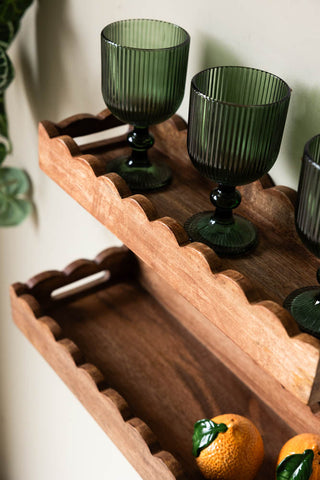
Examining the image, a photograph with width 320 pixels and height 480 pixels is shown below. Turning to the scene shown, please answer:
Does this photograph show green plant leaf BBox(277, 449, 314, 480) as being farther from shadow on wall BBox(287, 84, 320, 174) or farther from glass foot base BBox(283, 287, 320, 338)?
shadow on wall BBox(287, 84, 320, 174)

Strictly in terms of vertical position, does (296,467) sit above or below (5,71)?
below

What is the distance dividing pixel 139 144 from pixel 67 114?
453 mm

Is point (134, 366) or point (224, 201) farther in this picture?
point (134, 366)

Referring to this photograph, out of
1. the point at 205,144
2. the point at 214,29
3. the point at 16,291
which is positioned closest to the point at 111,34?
the point at 214,29

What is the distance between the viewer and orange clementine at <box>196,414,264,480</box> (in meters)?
0.65

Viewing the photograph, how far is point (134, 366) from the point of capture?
87cm

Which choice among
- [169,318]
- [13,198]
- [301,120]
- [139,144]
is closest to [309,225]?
[301,120]

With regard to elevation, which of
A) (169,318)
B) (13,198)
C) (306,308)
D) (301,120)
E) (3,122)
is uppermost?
(301,120)

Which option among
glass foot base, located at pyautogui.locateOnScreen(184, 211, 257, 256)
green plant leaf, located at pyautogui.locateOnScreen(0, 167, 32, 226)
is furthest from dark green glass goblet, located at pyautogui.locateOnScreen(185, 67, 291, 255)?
green plant leaf, located at pyautogui.locateOnScreen(0, 167, 32, 226)

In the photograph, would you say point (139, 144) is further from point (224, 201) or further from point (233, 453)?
point (233, 453)

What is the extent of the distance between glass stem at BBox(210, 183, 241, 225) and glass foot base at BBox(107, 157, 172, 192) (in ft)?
0.36

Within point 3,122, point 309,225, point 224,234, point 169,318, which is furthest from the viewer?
point 3,122

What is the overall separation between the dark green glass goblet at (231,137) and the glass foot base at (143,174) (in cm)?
8

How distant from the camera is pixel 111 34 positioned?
2.64 feet
